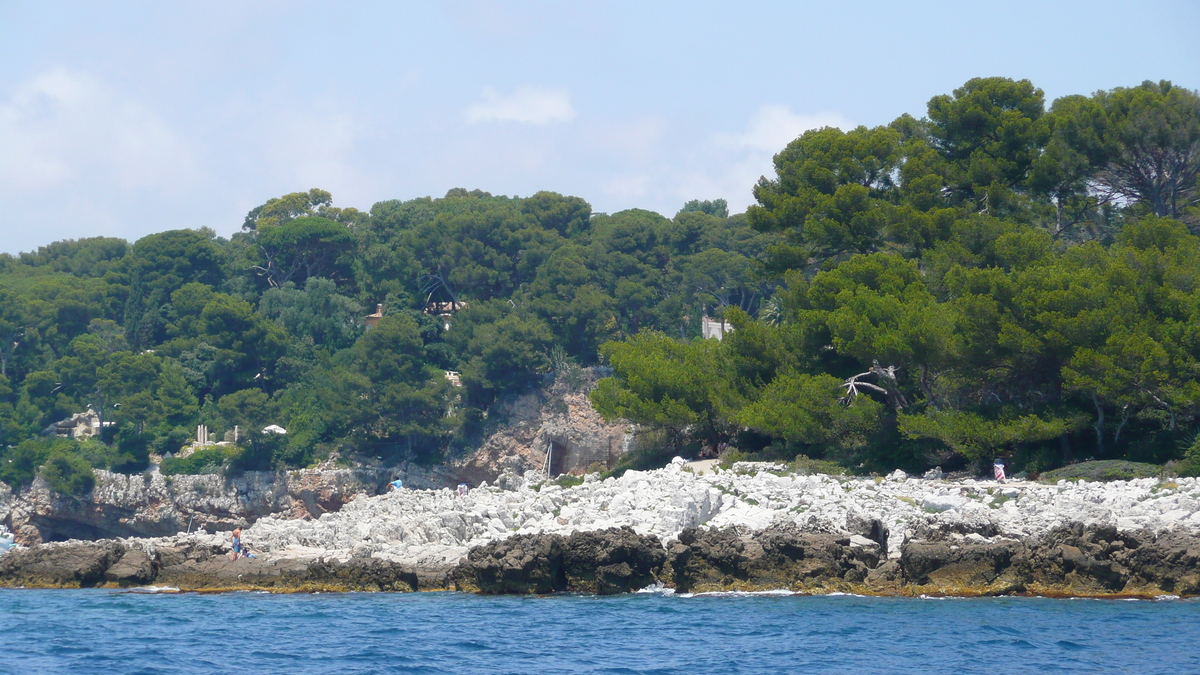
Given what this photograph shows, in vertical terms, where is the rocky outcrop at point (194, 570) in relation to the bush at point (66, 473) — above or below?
below

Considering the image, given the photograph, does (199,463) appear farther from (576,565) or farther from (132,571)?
(576,565)

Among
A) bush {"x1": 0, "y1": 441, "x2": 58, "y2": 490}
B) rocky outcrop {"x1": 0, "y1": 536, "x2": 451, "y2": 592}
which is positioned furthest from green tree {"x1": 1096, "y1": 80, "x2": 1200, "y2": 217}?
bush {"x1": 0, "y1": 441, "x2": 58, "y2": 490}

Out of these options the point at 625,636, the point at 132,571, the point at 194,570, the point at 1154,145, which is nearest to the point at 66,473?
the point at 132,571

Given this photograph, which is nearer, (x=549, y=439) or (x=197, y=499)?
(x=197, y=499)

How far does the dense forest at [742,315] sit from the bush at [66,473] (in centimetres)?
10

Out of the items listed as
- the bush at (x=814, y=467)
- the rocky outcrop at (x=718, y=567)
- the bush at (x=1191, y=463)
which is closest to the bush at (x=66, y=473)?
the rocky outcrop at (x=718, y=567)

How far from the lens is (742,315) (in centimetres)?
2900

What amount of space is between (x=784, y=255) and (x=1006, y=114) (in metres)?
6.18

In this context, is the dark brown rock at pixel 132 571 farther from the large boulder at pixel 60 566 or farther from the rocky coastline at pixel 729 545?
the large boulder at pixel 60 566

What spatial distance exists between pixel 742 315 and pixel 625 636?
579 inches

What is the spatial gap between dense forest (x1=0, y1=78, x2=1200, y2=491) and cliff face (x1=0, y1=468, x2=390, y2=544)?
2.24 feet

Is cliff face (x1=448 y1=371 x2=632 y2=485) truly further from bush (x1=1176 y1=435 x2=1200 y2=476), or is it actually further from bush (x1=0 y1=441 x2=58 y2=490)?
bush (x1=1176 y1=435 x2=1200 y2=476)

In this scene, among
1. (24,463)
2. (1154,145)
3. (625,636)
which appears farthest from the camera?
(24,463)

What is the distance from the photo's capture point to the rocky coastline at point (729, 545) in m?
17.0
